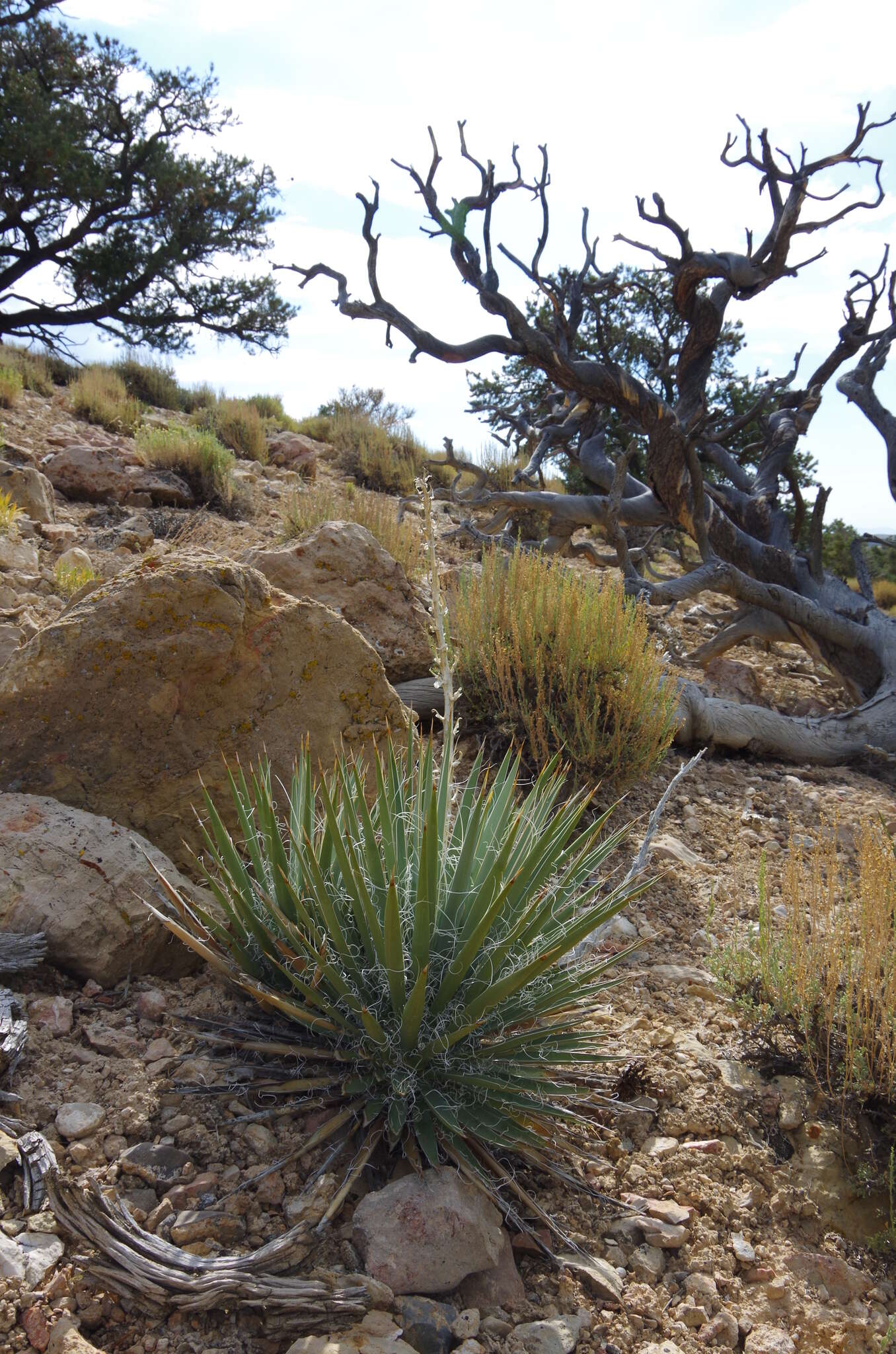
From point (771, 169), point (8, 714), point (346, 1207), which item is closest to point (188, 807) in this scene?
point (8, 714)

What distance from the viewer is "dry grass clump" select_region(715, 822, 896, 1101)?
2.61m

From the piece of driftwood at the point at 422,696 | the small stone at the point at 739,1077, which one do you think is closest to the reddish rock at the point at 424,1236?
the small stone at the point at 739,1077

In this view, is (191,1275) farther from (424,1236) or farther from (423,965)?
(423,965)

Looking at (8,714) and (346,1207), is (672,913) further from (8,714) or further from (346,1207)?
(8,714)

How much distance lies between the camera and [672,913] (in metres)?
3.85

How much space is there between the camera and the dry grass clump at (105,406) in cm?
1109

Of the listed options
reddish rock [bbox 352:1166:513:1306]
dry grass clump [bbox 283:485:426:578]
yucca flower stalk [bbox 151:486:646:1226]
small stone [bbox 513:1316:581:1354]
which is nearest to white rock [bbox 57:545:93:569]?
dry grass clump [bbox 283:485:426:578]

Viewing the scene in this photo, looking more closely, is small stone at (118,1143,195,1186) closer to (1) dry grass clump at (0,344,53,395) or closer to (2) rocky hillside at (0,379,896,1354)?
(2) rocky hillside at (0,379,896,1354)

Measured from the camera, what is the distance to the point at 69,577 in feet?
17.6

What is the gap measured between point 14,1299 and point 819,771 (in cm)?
545

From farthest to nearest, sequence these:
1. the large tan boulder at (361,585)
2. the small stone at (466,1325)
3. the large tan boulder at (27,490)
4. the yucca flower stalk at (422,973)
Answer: the large tan boulder at (27,490) → the large tan boulder at (361,585) → the yucca flower stalk at (422,973) → the small stone at (466,1325)

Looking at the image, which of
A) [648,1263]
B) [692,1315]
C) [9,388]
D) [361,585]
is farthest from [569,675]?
[9,388]

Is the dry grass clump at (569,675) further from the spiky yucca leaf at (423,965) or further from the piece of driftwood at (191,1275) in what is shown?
the piece of driftwood at (191,1275)

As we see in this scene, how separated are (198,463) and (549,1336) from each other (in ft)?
26.9
